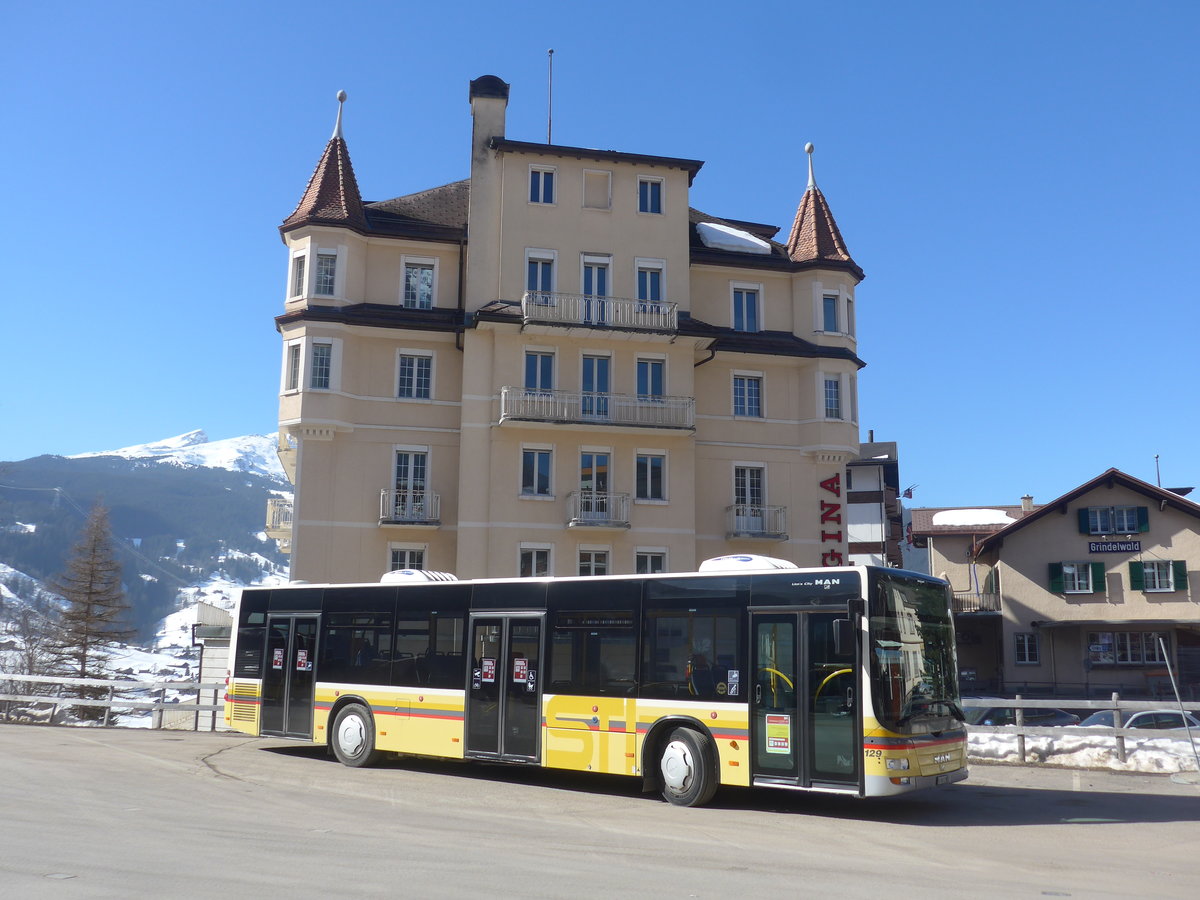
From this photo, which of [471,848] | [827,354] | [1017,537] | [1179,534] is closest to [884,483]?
[1017,537]

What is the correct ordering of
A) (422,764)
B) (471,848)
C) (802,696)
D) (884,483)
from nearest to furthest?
(471,848) < (802,696) < (422,764) < (884,483)

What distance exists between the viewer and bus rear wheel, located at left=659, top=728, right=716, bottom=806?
48.5 ft

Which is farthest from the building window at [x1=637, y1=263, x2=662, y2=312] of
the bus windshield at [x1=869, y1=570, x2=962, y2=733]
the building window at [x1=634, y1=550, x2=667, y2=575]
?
the bus windshield at [x1=869, y1=570, x2=962, y2=733]

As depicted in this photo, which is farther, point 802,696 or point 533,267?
point 533,267

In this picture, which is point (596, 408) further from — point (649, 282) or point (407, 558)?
point (407, 558)

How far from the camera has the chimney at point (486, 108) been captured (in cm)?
3728

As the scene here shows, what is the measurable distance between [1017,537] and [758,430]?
68.4 ft

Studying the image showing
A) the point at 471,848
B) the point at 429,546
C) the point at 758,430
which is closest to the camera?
the point at 471,848

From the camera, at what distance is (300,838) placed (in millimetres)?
11414

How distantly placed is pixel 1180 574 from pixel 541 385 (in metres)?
32.3

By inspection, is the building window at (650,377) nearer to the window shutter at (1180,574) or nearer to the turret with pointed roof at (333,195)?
the turret with pointed roof at (333,195)

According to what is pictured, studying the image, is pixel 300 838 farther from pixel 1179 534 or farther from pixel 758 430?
pixel 1179 534

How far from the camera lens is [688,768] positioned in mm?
14961

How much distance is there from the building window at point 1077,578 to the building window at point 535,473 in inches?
1115
